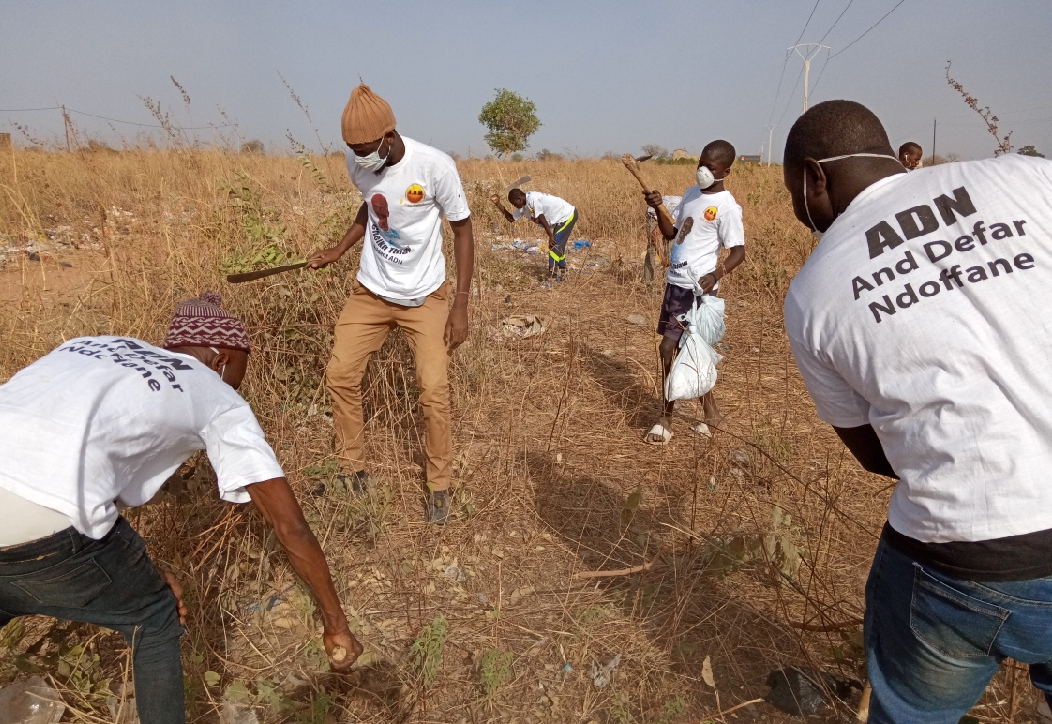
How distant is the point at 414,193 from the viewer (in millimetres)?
2938

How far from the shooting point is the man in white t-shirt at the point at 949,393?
1.03 metres

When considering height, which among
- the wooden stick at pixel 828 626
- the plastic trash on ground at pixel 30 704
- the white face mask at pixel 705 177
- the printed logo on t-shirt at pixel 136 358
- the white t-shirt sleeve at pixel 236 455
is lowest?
the plastic trash on ground at pixel 30 704

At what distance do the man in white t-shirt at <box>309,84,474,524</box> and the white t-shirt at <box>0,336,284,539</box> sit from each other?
1.41 m

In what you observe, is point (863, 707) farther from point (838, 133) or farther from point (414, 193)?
point (414, 193)

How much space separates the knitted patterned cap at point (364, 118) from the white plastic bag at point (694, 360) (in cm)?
193

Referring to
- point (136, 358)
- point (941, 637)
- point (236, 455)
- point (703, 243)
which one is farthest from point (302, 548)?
point (703, 243)

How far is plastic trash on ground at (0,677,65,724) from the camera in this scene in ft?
6.06

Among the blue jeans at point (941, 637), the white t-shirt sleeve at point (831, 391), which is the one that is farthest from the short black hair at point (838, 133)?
the blue jeans at point (941, 637)

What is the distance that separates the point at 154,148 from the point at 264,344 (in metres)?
2.52

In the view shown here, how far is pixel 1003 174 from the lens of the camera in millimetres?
1113

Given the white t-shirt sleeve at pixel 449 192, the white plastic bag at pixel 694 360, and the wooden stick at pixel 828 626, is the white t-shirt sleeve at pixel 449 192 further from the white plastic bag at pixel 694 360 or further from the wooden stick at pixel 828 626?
→ the wooden stick at pixel 828 626

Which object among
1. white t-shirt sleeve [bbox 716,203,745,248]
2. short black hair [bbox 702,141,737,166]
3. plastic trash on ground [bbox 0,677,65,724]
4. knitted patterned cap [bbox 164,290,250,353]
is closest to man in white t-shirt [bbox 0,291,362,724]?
knitted patterned cap [bbox 164,290,250,353]

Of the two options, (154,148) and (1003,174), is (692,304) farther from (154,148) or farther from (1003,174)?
(154,148)

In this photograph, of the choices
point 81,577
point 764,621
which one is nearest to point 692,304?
point 764,621
